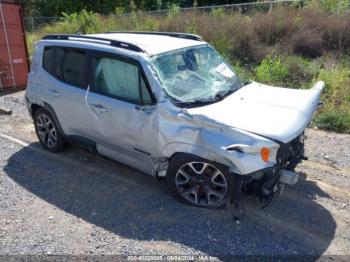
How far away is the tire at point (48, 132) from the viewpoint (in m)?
5.83

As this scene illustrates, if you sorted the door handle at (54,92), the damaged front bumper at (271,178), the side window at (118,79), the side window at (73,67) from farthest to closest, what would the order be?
the door handle at (54,92)
the side window at (73,67)
the side window at (118,79)
the damaged front bumper at (271,178)

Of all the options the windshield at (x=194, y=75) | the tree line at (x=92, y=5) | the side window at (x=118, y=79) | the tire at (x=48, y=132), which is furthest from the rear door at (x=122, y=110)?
the tree line at (x=92, y=5)

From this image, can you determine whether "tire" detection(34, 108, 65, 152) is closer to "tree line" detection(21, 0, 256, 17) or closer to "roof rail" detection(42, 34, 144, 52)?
"roof rail" detection(42, 34, 144, 52)

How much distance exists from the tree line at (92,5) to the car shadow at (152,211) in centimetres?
2143

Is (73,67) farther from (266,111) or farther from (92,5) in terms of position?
(92,5)

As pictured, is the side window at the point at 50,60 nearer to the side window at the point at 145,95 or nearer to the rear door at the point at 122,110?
the rear door at the point at 122,110

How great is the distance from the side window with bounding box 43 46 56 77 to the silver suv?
15 millimetres

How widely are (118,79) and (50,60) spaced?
1458 mm

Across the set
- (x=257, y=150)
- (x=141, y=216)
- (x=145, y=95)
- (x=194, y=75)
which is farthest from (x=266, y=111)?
(x=141, y=216)

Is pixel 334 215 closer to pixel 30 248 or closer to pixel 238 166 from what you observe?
pixel 238 166

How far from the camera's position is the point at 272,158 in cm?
385

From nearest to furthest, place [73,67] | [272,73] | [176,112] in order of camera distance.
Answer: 1. [176,112]
2. [73,67]
3. [272,73]

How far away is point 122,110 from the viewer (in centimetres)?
469

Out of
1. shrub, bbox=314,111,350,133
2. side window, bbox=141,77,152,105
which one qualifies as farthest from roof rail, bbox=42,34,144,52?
shrub, bbox=314,111,350,133
